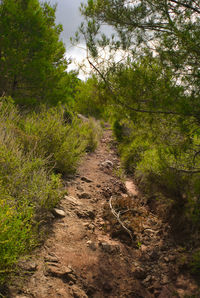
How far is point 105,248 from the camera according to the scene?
2932 mm

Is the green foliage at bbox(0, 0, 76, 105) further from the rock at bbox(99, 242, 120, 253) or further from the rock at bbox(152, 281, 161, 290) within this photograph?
the rock at bbox(152, 281, 161, 290)

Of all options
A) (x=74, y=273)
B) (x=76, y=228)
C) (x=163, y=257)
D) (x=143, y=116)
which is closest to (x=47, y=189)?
(x=76, y=228)

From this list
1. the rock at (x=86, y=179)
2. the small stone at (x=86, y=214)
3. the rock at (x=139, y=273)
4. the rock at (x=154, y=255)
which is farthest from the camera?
the rock at (x=86, y=179)

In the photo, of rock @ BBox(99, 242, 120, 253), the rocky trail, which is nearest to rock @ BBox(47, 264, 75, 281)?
the rocky trail

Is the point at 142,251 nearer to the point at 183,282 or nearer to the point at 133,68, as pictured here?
the point at 183,282

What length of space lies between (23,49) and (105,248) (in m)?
7.13

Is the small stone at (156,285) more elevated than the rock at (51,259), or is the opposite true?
the rock at (51,259)

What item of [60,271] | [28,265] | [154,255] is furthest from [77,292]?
[154,255]

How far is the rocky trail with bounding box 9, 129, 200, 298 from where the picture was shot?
2.13m

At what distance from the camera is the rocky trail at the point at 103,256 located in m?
2.13

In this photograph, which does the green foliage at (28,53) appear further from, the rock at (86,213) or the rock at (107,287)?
the rock at (107,287)

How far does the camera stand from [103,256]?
2805 mm

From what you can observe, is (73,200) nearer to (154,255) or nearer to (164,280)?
(154,255)

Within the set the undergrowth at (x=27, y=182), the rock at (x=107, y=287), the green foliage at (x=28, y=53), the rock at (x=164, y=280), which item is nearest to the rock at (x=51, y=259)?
the undergrowth at (x=27, y=182)
